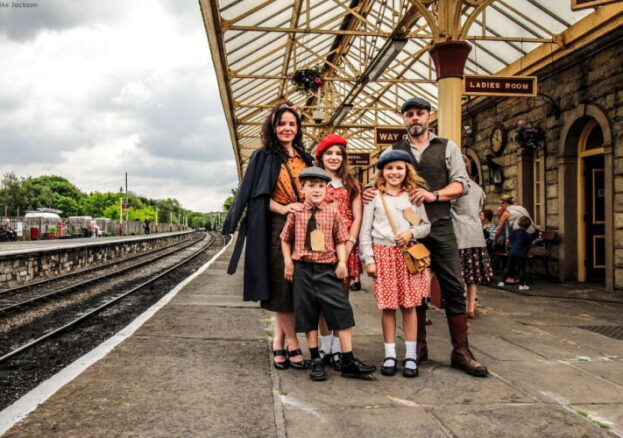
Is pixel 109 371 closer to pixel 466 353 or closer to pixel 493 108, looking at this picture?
pixel 466 353

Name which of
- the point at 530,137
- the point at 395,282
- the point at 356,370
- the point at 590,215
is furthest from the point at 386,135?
the point at 356,370

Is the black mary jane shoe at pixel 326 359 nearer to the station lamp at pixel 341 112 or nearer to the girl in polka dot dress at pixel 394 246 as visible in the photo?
the girl in polka dot dress at pixel 394 246

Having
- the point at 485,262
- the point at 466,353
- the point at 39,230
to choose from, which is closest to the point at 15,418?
the point at 466,353

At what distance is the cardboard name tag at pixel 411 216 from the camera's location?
354cm

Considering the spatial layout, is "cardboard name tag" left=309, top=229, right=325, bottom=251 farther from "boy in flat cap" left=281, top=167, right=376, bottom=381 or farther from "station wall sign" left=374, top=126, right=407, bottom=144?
"station wall sign" left=374, top=126, right=407, bottom=144

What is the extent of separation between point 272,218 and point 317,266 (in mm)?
522

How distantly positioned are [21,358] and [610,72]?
8.83 m

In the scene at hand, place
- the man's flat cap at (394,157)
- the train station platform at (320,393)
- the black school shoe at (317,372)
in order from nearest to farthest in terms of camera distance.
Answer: the train station platform at (320,393) → the black school shoe at (317,372) → the man's flat cap at (394,157)

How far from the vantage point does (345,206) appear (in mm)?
3824

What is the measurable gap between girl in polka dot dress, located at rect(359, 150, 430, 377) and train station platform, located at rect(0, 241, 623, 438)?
0.99 feet

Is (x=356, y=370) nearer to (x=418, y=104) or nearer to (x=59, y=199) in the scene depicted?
(x=418, y=104)

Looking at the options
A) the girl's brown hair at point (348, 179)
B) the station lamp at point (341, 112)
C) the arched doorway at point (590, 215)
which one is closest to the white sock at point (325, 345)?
the girl's brown hair at point (348, 179)

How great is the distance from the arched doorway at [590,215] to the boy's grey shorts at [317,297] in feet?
25.1

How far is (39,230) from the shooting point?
37156 millimetres
